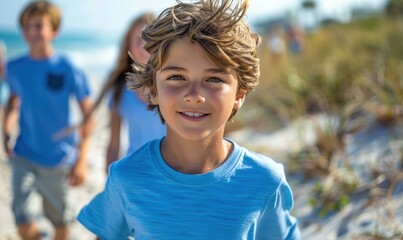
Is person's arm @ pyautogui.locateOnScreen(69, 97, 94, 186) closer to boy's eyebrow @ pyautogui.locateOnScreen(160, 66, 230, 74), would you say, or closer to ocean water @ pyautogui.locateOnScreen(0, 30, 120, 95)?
boy's eyebrow @ pyautogui.locateOnScreen(160, 66, 230, 74)

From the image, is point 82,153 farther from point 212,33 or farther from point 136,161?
point 212,33

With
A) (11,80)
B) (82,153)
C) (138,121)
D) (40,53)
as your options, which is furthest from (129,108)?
(11,80)

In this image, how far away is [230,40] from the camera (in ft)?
5.86

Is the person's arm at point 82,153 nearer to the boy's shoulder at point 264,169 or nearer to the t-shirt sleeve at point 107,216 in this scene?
the t-shirt sleeve at point 107,216

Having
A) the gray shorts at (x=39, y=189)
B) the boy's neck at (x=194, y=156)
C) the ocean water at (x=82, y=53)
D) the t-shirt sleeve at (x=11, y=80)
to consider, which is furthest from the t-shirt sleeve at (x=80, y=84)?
the ocean water at (x=82, y=53)

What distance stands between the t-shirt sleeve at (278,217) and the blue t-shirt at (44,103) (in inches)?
95.9

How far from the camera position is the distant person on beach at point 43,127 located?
404 cm

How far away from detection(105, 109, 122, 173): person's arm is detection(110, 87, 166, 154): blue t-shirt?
52mm

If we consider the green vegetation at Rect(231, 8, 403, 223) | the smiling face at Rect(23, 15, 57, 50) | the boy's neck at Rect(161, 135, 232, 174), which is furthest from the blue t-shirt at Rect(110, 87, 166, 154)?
the green vegetation at Rect(231, 8, 403, 223)

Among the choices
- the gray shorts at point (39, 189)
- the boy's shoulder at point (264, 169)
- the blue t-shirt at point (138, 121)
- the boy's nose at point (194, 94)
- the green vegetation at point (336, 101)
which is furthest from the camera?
the green vegetation at point (336, 101)

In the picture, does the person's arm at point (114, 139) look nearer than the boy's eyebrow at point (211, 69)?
No

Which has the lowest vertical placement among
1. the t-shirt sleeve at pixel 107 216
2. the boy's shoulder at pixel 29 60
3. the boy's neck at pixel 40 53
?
the boy's shoulder at pixel 29 60

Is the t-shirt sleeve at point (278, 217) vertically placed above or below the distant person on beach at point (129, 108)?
above

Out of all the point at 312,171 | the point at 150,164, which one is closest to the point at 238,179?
the point at 150,164
